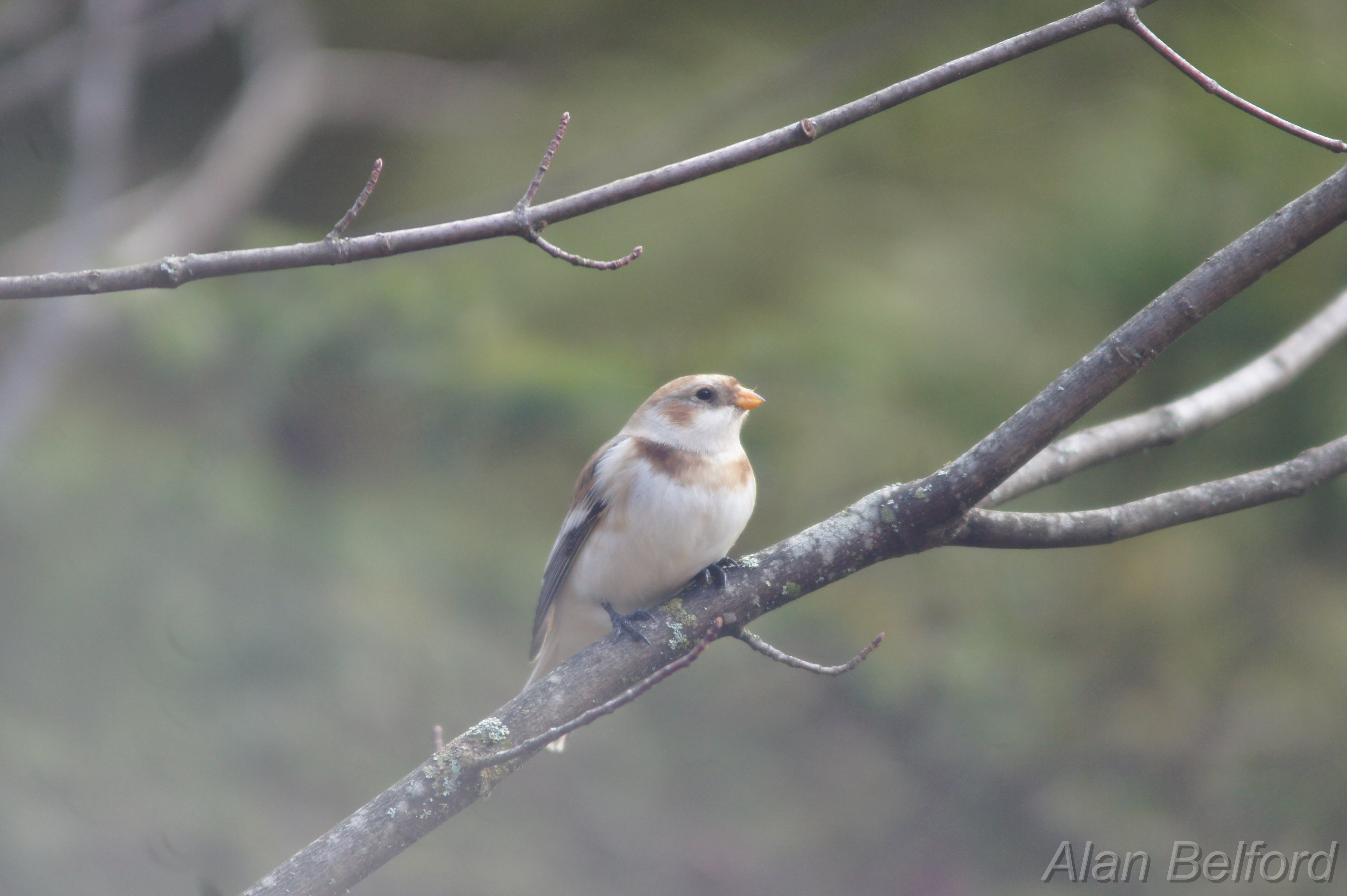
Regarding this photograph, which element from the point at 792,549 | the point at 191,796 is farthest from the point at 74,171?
the point at 792,549

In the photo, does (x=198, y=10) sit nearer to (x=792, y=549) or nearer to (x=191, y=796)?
(x=191, y=796)

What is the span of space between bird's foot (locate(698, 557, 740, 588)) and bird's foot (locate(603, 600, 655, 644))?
0.52 feet

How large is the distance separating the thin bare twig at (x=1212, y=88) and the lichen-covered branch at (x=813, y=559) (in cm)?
8

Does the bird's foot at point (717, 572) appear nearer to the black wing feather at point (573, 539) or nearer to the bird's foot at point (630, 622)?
the bird's foot at point (630, 622)

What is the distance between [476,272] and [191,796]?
2.64 m

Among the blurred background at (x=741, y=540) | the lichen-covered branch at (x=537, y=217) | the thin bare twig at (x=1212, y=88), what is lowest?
the blurred background at (x=741, y=540)

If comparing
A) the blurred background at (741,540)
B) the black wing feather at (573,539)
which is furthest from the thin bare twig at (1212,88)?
the blurred background at (741,540)

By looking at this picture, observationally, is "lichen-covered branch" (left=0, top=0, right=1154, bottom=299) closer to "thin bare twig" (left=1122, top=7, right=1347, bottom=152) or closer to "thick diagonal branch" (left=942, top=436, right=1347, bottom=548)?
"thin bare twig" (left=1122, top=7, right=1347, bottom=152)

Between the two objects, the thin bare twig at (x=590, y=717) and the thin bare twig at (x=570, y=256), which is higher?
the thin bare twig at (x=570, y=256)

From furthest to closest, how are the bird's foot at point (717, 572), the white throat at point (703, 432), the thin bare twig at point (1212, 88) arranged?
the white throat at point (703, 432) → the bird's foot at point (717, 572) → the thin bare twig at point (1212, 88)

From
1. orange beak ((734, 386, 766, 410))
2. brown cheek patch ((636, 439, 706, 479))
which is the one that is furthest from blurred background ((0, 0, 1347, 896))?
brown cheek patch ((636, 439, 706, 479))

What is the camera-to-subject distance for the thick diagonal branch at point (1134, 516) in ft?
6.30

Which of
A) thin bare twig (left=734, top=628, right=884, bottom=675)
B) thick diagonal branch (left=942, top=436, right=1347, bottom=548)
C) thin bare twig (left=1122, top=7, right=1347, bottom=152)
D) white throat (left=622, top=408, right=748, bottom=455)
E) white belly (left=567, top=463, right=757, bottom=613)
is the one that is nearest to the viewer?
thin bare twig (left=1122, top=7, right=1347, bottom=152)

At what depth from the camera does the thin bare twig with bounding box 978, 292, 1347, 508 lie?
7.38 ft
